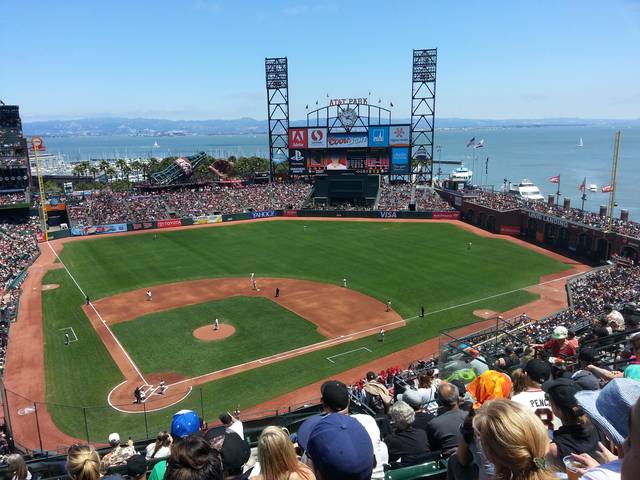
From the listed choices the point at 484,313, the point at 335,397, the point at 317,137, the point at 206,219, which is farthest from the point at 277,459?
the point at 317,137

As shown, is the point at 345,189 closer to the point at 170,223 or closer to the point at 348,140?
the point at 348,140

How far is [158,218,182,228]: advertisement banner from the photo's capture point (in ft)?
209

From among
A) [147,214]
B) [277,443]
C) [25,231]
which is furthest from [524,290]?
[25,231]

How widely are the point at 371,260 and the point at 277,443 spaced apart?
4190cm

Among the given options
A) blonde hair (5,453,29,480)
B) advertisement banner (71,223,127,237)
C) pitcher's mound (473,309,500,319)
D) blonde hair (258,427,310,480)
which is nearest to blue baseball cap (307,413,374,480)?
blonde hair (258,427,310,480)

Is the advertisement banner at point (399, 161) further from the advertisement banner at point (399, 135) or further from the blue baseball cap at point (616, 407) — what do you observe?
the blue baseball cap at point (616, 407)

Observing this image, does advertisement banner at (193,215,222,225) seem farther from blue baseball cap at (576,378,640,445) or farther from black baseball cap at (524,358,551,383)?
blue baseball cap at (576,378,640,445)

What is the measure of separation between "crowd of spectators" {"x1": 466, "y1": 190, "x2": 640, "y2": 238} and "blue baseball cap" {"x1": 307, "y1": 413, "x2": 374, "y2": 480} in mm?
45933

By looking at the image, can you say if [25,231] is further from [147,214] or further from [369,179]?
[369,179]

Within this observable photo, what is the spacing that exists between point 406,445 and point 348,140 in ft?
215

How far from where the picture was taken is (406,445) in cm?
603

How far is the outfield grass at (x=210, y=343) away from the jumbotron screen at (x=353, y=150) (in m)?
39.2

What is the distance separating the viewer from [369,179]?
2721 inches

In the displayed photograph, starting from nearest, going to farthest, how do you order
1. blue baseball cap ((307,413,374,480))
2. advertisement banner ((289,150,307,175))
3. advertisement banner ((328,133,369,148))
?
blue baseball cap ((307,413,374,480))
advertisement banner ((328,133,369,148))
advertisement banner ((289,150,307,175))
